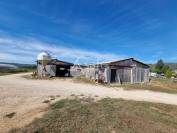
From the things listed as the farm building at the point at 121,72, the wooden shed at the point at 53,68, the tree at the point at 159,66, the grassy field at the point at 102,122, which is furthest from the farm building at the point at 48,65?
the tree at the point at 159,66

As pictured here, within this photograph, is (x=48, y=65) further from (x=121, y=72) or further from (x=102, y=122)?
(x=102, y=122)

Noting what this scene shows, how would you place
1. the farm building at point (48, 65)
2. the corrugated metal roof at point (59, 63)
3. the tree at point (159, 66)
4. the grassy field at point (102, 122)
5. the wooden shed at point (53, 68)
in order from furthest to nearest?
the tree at point (159, 66)
the corrugated metal roof at point (59, 63)
the wooden shed at point (53, 68)
the farm building at point (48, 65)
the grassy field at point (102, 122)

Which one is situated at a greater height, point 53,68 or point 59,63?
point 59,63

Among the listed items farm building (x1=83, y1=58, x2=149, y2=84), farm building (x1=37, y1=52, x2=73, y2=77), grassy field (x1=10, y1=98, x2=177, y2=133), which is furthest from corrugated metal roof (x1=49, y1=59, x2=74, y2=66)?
grassy field (x1=10, y1=98, x2=177, y2=133)

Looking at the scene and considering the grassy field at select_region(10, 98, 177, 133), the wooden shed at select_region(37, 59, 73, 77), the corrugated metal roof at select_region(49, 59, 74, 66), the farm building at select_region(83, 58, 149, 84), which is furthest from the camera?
the corrugated metal roof at select_region(49, 59, 74, 66)

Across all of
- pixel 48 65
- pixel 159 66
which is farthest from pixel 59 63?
pixel 159 66

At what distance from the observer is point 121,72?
23969 millimetres

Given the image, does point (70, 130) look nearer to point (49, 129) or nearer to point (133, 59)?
point (49, 129)

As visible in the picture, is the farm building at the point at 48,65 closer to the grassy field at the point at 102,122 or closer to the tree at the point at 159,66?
the grassy field at the point at 102,122

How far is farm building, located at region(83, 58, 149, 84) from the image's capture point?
23219 millimetres

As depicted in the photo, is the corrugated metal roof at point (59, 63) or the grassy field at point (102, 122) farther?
the corrugated metal roof at point (59, 63)

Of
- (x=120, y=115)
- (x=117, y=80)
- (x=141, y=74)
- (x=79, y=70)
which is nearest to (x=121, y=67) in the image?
(x=117, y=80)

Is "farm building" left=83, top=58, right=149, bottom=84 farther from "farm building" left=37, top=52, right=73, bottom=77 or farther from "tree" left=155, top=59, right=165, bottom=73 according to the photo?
"tree" left=155, top=59, right=165, bottom=73

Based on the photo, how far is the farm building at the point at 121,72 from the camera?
2322 centimetres
